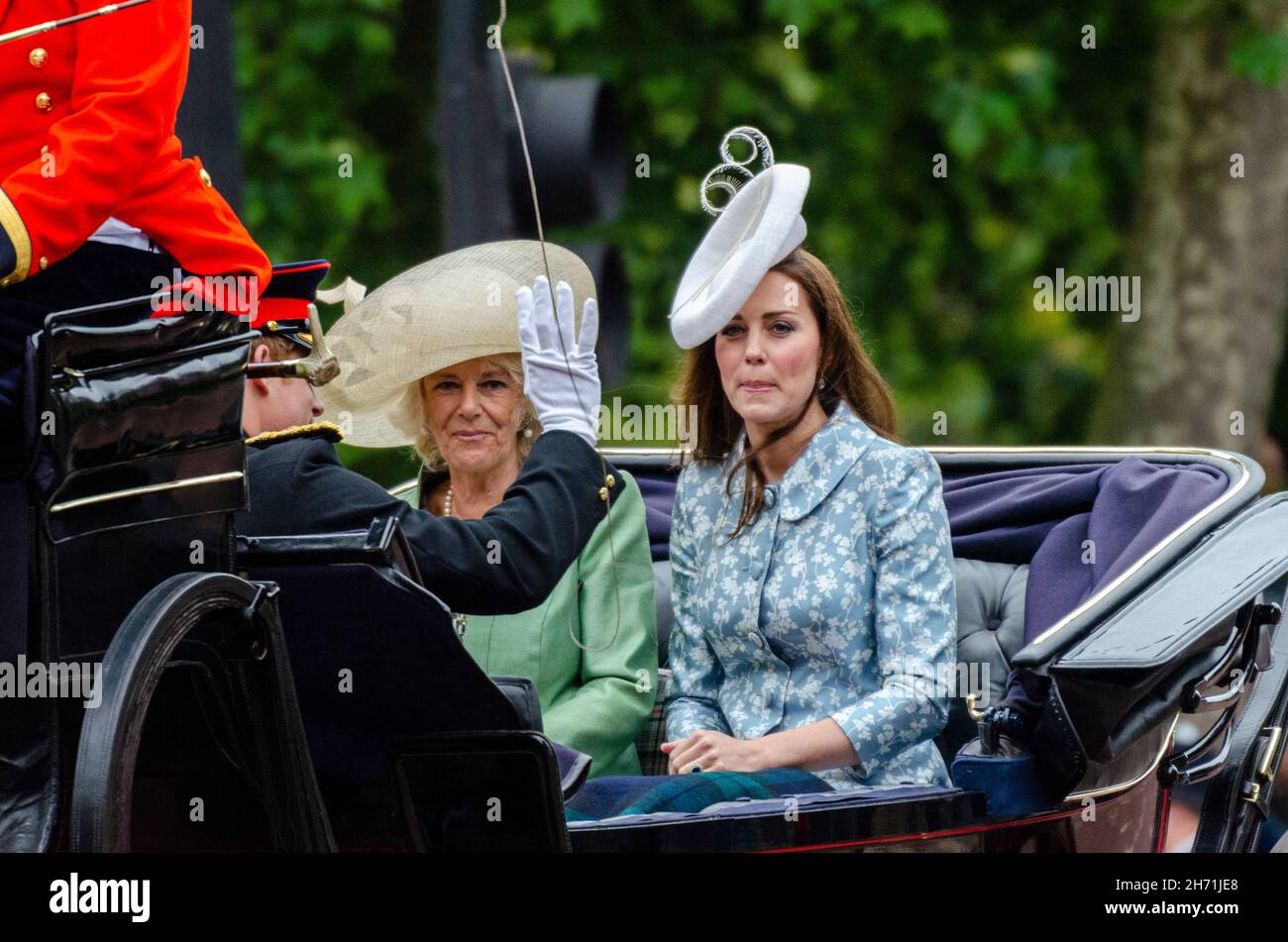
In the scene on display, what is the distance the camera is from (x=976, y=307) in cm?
973

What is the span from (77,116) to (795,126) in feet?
20.0

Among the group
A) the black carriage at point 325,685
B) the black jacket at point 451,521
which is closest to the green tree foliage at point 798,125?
the black carriage at point 325,685

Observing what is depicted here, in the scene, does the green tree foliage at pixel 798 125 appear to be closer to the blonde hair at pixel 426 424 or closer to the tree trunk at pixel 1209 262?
the tree trunk at pixel 1209 262

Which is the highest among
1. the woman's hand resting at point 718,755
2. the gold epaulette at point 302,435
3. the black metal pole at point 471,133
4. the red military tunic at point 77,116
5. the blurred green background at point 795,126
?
the blurred green background at point 795,126

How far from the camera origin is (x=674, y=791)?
3434 mm

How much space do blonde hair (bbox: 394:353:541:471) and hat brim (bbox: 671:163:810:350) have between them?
1.25ft

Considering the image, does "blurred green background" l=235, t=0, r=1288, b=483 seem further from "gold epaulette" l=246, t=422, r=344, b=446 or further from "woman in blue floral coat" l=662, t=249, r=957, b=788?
"gold epaulette" l=246, t=422, r=344, b=446

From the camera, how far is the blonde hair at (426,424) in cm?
A: 423

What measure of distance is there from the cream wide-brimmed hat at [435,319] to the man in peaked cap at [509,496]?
0.51 m

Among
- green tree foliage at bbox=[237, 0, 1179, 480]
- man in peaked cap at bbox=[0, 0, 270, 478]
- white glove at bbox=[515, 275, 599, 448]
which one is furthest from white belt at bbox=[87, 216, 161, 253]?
green tree foliage at bbox=[237, 0, 1179, 480]

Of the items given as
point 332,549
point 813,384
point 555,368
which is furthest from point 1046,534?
point 332,549
